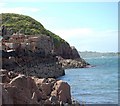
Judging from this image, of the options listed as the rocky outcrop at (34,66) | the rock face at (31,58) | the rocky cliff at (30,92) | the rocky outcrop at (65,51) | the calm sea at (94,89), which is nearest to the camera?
the rocky cliff at (30,92)

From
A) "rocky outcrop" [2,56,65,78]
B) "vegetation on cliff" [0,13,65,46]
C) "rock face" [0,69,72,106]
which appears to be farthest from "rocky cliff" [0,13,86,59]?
"rock face" [0,69,72,106]

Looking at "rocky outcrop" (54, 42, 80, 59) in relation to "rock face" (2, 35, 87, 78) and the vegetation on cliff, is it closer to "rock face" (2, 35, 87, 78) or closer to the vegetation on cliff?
the vegetation on cliff

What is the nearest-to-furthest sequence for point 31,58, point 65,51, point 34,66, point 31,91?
point 31,91
point 34,66
point 31,58
point 65,51

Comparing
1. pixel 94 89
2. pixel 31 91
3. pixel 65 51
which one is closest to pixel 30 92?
pixel 31 91

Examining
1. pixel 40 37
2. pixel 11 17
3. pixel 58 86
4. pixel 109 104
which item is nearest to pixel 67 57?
pixel 11 17

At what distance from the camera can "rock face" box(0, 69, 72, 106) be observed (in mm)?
17906

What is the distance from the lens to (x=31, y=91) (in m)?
20.9

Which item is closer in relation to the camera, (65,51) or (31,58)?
(31,58)

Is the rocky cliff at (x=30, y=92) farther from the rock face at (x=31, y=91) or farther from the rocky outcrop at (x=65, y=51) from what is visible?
the rocky outcrop at (x=65, y=51)

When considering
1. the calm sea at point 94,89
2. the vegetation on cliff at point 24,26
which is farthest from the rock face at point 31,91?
the vegetation on cliff at point 24,26

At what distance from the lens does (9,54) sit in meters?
71.0

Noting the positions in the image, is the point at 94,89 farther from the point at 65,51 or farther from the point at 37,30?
the point at 65,51

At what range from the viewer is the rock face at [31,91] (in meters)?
17.9

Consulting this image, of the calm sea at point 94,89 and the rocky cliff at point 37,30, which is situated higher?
the rocky cliff at point 37,30
